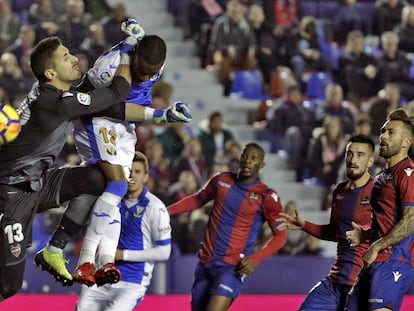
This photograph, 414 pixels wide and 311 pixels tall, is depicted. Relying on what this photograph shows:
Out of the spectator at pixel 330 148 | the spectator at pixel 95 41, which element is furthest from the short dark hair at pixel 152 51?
the spectator at pixel 330 148

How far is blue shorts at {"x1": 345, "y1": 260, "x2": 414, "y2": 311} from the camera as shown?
8.04 meters

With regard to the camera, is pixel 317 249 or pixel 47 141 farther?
pixel 317 249

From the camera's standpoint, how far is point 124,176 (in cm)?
816

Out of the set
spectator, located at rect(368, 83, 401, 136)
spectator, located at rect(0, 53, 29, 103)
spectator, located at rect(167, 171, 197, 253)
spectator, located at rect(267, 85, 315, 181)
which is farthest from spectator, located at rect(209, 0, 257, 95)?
spectator, located at rect(0, 53, 29, 103)

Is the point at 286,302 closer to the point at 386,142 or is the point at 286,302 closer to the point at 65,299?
the point at 65,299

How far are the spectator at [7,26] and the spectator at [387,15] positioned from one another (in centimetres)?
500

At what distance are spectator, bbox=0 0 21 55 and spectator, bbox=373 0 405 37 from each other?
4996 millimetres

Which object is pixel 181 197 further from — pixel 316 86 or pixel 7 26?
pixel 7 26

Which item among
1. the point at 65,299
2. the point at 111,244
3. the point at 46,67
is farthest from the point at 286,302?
the point at 46,67

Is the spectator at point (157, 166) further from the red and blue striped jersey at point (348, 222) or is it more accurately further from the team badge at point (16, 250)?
the team badge at point (16, 250)

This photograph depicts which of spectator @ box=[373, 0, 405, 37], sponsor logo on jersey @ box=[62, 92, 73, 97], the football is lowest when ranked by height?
the football

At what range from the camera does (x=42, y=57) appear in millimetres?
7961

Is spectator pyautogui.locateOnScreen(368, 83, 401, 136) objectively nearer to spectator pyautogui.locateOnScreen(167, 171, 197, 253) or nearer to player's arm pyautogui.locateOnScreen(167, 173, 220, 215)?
spectator pyautogui.locateOnScreen(167, 171, 197, 253)

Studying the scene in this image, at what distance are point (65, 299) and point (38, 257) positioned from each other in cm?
404
